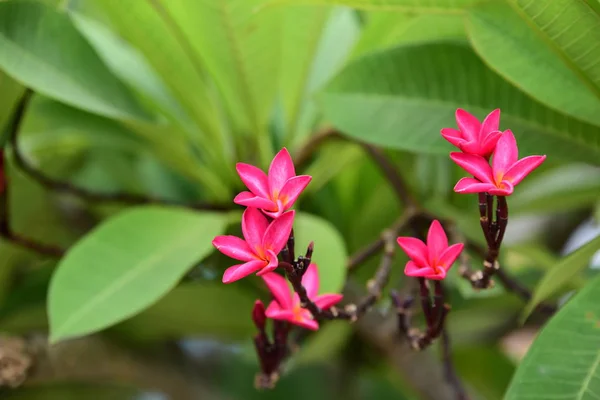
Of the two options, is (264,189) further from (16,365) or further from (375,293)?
(16,365)

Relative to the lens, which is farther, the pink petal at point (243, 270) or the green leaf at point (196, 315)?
the green leaf at point (196, 315)

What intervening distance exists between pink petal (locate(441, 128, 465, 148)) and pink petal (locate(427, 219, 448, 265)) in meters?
0.04

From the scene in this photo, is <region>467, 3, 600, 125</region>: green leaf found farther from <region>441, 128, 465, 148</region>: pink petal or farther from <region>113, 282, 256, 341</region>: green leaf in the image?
<region>113, 282, 256, 341</region>: green leaf

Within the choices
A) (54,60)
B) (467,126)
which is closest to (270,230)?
(467,126)

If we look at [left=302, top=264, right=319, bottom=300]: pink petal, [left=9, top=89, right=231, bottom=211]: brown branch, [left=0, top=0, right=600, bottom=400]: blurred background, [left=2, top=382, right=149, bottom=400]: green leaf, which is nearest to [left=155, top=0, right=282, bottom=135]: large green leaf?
[left=0, top=0, right=600, bottom=400]: blurred background

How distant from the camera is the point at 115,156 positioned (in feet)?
2.53

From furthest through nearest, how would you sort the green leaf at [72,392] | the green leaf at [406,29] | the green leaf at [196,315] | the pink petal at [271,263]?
the green leaf at [72,392] → the green leaf at [196,315] → the green leaf at [406,29] → the pink petal at [271,263]

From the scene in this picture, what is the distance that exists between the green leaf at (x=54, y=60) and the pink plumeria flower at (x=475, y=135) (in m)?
0.30

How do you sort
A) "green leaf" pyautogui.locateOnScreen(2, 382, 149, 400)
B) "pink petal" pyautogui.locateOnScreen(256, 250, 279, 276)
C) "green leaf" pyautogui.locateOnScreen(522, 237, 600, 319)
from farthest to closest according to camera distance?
1. "green leaf" pyautogui.locateOnScreen(2, 382, 149, 400)
2. "green leaf" pyautogui.locateOnScreen(522, 237, 600, 319)
3. "pink petal" pyautogui.locateOnScreen(256, 250, 279, 276)

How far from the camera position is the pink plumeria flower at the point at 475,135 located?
0.29 meters

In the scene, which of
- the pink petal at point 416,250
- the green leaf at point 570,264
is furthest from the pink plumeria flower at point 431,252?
the green leaf at point 570,264

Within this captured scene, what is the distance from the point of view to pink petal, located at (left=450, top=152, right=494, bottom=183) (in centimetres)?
28

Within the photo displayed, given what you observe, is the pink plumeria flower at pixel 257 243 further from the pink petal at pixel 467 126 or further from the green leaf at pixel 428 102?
the green leaf at pixel 428 102

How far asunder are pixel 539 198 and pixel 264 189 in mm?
511
